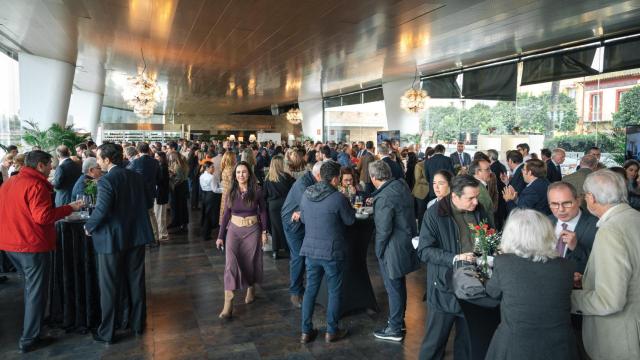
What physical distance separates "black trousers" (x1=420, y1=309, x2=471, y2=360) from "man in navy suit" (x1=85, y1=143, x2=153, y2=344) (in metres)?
2.47

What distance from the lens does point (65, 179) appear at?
5957 mm

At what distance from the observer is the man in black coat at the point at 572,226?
2.66m

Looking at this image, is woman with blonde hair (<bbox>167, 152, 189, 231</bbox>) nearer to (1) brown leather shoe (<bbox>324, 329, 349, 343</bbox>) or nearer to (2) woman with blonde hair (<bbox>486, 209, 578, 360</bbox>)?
(1) brown leather shoe (<bbox>324, 329, 349, 343</bbox>)

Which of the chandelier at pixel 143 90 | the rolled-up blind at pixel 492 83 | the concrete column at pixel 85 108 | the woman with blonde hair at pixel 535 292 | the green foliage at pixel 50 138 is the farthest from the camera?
the concrete column at pixel 85 108

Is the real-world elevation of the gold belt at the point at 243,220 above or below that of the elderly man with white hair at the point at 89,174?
below

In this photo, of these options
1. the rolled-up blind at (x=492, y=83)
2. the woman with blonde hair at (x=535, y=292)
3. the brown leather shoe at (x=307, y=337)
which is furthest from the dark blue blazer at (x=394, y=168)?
the woman with blonde hair at (x=535, y=292)

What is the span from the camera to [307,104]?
2409cm

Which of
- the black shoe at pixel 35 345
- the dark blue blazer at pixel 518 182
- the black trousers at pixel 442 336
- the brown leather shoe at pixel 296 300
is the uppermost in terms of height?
the dark blue blazer at pixel 518 182

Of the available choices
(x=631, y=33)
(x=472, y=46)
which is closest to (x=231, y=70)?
(x=472, y=46)

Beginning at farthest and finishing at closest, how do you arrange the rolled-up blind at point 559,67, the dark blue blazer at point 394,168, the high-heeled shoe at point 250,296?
1. the rolled-up blind at point 559,67
2. the dark blue blazer at point 394,168
3. the high-heeled shoe at point 250,296

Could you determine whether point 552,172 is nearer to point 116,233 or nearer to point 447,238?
point 447,238

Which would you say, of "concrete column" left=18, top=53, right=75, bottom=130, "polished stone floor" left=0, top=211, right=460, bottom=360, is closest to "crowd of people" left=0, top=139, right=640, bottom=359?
"polished stone floor" left=0, top=211, right=460, bottom=360

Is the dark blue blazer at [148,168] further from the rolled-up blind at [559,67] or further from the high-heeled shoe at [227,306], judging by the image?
the rolled-up blind at [559,67]

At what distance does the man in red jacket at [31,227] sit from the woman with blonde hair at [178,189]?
4.76 meters
